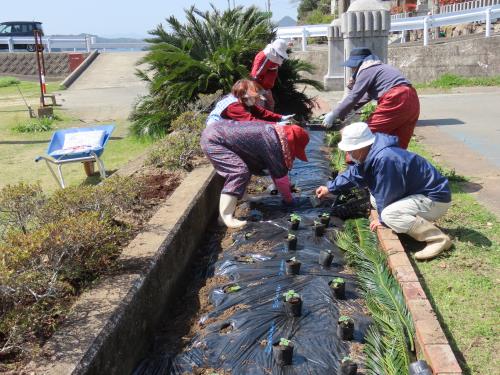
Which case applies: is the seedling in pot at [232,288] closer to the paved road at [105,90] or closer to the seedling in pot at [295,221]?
the seedling in pot at [295,221]

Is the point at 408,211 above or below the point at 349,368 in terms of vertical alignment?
above

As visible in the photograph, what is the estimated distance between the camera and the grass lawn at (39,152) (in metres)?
7.28

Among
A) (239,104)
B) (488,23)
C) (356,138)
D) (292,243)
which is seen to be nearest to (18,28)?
(488,23)

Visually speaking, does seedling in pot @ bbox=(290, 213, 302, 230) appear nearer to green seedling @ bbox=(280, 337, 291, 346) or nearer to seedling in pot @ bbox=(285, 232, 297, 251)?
seedling in pot @ bbox=(285, 232, 297, 251)

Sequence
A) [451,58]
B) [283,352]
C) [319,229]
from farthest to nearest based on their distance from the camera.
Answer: [451,58], [319,229], [283,352]

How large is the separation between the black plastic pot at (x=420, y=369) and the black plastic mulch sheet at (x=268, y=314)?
0.41 metres

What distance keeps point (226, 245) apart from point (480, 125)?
6058 mm

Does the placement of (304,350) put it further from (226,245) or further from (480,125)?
(480,125)

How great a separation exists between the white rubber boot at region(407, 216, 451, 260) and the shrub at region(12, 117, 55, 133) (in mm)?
9746

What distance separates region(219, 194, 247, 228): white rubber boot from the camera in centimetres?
451

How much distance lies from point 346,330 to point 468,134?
6078 millimetres

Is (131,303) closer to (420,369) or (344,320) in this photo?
(344,320)

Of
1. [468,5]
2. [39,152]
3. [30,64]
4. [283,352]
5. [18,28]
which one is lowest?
[39,152]

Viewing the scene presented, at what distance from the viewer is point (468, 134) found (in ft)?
26.4
